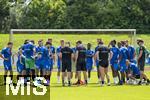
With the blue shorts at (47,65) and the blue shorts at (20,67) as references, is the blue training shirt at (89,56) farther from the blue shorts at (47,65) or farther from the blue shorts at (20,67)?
the blue shorts at (20,67)

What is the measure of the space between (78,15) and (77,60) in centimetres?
4303

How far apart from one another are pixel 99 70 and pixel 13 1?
5214cm

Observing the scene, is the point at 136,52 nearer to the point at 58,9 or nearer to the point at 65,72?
the point at 65,72

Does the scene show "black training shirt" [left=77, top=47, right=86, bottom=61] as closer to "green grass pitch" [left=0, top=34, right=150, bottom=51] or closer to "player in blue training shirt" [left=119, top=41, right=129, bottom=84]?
"player in blue training shirt" [left=119, top=41, right=129, bottom=84]

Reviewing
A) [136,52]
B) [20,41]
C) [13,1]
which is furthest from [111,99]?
[13,1]

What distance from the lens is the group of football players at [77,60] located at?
78.2 feet

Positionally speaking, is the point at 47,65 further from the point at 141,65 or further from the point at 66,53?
the point at 141,65

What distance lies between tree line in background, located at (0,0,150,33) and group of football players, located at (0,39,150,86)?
40574 millimetres

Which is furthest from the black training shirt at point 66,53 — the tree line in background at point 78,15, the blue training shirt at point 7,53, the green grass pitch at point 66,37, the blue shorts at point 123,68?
the tree line in background at point 78,15

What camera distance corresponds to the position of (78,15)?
67.1m

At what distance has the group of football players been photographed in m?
23.8

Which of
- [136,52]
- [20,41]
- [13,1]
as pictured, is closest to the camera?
[136,52]

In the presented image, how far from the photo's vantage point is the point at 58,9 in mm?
68625

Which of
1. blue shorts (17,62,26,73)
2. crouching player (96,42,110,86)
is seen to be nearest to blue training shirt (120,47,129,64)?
crouching player (96,42,110,86)
